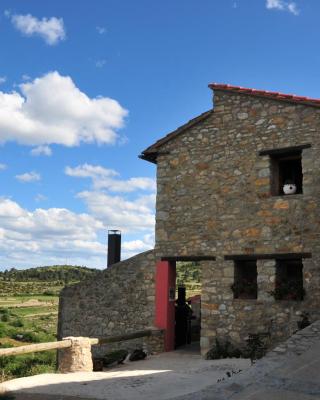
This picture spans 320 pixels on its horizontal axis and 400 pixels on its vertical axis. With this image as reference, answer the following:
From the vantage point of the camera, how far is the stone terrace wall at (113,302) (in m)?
12.7

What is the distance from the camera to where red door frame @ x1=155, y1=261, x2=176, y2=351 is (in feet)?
40.5

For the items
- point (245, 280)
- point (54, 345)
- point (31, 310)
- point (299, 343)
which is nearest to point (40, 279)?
point (31, 310)

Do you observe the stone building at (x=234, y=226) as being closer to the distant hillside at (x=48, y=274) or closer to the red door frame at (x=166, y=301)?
the red door frame at (x=166, y=301)

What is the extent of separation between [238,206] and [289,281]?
217 centimetres

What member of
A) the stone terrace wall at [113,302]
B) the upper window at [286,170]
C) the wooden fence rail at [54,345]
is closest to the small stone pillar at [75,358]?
the wooden fence rail at [54,345]

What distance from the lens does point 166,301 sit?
Result: 12.4 meters

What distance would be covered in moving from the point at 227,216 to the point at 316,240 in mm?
2268

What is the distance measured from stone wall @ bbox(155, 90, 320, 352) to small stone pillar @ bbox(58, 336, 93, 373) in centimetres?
313

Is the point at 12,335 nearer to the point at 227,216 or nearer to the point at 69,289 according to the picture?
the point at 69,289

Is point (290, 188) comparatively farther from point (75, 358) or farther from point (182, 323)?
point (75, 358)

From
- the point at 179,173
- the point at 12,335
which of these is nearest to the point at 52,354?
the point at 12,335

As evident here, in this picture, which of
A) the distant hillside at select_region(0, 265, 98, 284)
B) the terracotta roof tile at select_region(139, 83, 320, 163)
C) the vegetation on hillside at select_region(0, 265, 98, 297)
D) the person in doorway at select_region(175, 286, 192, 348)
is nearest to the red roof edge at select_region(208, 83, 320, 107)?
the terracotta roof tile at select_region(139, 83, 320, 163)

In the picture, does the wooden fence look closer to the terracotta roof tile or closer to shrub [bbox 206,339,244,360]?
shrub [bbox 206,339,244,360]

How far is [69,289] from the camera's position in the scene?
1421 centimetres
